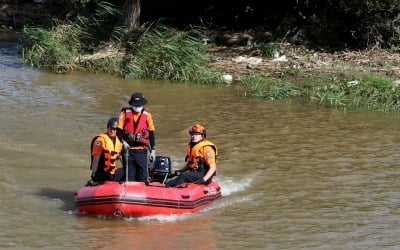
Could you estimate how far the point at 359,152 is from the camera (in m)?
14.0

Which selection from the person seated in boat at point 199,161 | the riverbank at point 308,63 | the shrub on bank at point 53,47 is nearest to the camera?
the person seated in boat at point 199,161

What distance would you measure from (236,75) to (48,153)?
27.5 feet

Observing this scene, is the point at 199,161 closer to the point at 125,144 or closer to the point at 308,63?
the point at 125,144

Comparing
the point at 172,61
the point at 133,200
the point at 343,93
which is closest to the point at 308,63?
the point at 343,93

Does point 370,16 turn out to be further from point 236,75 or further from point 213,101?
point 213,101

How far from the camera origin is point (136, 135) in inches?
418

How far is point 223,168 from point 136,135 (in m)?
2.75

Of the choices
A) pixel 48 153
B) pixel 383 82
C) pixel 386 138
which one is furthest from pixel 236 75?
pixel 48 153

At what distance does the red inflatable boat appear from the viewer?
1002cm

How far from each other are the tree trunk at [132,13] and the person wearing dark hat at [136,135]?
13.9 m

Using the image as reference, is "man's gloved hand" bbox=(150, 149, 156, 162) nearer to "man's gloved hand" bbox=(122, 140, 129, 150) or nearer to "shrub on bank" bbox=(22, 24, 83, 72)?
"man's gloved hand" bbox=(122, 140, 129, 150)

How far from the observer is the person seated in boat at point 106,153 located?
10.5 meters

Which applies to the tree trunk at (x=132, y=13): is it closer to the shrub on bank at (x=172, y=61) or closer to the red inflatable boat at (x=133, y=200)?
the shrub on bank at (x=172, y=61)

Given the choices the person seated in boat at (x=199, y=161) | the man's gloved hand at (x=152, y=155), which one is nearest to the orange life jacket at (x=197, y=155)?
the person seated in boat at (x=199, y=161)
